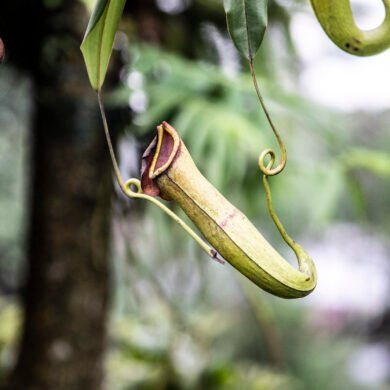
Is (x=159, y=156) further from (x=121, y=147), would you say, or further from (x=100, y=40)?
(x=121, y=147)

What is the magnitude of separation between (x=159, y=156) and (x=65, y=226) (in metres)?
0.75

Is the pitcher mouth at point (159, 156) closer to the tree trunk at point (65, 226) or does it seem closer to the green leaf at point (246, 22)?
the green leaf at point (246, 22)

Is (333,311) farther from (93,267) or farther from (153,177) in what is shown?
(153,177)

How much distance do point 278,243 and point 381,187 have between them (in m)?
2.14

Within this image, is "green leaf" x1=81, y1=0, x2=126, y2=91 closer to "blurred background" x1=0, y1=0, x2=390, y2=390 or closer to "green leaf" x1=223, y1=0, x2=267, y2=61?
"green leaf" x1=223, y1=0, x2=267, y2=61

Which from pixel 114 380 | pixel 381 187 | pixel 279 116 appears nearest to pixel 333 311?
pixel 381 187

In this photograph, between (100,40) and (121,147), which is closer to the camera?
(100,40)

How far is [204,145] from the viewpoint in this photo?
3.44ft

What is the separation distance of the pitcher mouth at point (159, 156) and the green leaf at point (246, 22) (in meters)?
0.06

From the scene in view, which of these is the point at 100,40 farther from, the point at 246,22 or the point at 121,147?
the point at 121,147

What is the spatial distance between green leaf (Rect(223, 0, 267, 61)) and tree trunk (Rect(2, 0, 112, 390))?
78 centimetres

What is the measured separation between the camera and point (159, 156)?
11.6 inches

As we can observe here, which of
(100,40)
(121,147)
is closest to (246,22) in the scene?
(100,40)

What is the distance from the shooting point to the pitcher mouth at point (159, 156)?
0.29 metres
